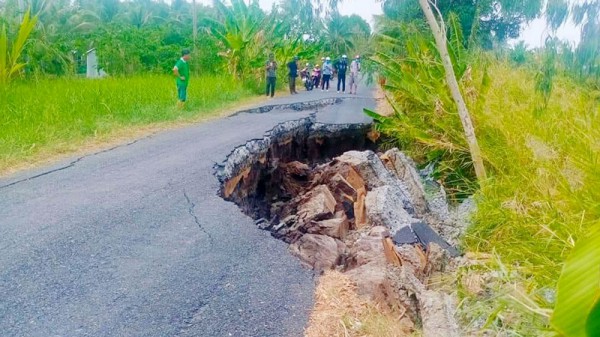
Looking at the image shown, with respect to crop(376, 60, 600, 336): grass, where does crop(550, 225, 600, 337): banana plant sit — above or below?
above

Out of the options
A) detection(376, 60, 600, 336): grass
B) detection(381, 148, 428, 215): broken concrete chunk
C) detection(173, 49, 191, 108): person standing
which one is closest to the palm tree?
detection(173, 49, 191, 108): person standing

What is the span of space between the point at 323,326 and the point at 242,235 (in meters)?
1.30

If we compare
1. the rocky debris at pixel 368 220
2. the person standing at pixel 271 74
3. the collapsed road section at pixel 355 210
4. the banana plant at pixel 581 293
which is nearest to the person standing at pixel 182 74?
the collapsed road section at pixel 355 210

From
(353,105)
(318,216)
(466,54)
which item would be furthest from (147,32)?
(318,216)

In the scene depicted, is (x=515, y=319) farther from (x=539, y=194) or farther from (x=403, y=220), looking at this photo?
(x=403, y=220)

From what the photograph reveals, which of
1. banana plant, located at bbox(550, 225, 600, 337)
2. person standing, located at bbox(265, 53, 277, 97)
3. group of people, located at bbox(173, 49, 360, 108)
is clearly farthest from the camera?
group of people, located at bbox(173, 49, 360, 108)

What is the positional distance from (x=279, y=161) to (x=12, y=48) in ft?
16.7

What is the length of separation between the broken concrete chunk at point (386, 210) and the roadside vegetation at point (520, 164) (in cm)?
67

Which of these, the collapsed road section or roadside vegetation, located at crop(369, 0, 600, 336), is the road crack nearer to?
the collapsed road section

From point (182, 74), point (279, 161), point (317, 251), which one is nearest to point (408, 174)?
point (279, 161)

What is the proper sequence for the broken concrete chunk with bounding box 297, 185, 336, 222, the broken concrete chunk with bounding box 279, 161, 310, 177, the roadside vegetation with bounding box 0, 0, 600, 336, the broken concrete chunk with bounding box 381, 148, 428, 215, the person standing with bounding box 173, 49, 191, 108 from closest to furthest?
the roadside vegetation with bounding box 0, 0, 600, 336
the broken concrete chunk with bounding box 297, 185, 336, 222
the broken concrete chunk with bounding box 381, 148, 428, 215
the broken concrete chunk with bounding box 279, 161, 310, 177
the person standing with bounding box 173, 49, 191, 108

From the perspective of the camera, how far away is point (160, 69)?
19156 mm

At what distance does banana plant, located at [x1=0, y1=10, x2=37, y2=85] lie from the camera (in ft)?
29.1

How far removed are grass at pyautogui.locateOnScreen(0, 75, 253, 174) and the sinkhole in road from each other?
1.85 metres
